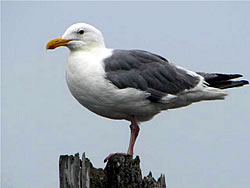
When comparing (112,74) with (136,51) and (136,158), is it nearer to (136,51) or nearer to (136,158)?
(136,51)

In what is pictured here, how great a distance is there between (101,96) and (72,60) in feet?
2.95

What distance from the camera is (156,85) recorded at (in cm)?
898

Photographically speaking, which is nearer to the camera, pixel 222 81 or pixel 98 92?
pixel 98 92

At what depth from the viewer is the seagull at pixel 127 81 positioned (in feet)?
27.5

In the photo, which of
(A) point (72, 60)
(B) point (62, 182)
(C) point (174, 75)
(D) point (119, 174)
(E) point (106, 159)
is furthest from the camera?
(C) point (174, 75)

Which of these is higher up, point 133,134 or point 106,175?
point 133,134

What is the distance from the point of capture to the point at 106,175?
7.24 m

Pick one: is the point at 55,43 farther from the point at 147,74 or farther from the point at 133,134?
the point at 133,134

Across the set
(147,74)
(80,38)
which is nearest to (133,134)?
(147,74)

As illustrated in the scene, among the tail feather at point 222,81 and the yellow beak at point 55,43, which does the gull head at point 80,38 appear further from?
the tail feather at point 222,81

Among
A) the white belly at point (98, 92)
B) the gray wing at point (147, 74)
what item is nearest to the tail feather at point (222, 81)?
the gray wing at point (147, 74)

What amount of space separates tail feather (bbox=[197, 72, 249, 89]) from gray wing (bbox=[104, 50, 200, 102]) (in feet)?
1.02

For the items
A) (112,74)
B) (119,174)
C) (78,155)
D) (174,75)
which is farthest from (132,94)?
(78,155)

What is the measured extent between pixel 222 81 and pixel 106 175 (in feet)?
11.7
